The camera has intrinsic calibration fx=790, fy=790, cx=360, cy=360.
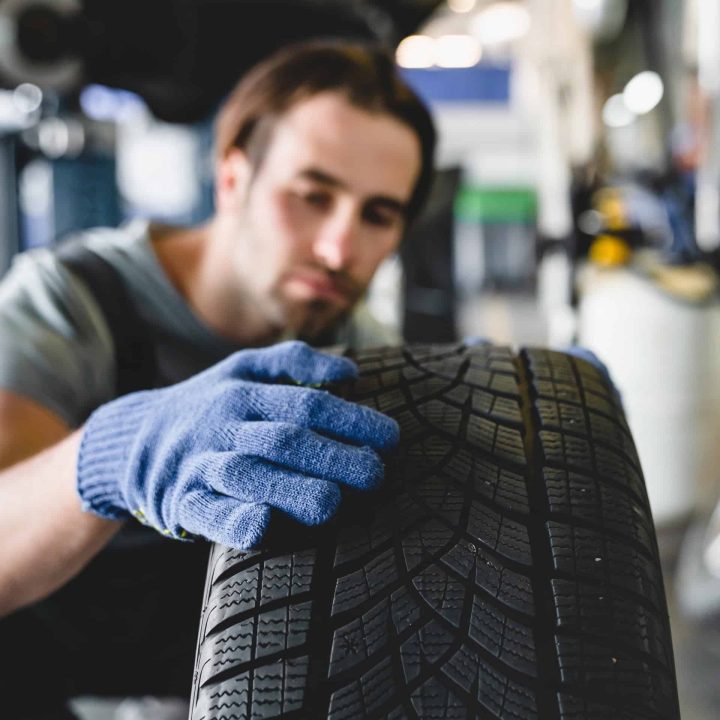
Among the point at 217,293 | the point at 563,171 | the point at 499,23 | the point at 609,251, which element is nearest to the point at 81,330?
the point at 217,293

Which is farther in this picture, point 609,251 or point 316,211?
point 609,251

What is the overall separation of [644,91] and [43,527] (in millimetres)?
2753

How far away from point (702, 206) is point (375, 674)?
2.25 m

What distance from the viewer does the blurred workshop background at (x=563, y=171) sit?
1763mm

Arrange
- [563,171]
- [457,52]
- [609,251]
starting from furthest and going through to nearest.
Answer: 1. [457,52]
2. [563,171]
3. [609,251]

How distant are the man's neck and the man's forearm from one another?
422 mm

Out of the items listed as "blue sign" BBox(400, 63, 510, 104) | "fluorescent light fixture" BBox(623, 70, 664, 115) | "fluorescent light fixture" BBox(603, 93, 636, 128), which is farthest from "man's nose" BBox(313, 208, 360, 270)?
"blue sign" BBox(400, 63, 510, 104)

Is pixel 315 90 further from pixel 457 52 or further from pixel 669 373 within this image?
pixel 457 52

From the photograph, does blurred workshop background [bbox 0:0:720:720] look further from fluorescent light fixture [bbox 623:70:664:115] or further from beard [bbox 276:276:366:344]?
beard [bbox 276:276:366:344]

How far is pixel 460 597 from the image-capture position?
1.34ft

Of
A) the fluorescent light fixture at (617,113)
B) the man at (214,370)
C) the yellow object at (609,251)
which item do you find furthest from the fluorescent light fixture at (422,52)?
the man at (214,370)

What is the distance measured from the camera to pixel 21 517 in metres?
0.58

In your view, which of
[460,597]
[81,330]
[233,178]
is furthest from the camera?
[233,178]

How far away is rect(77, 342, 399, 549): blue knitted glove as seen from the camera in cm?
43
